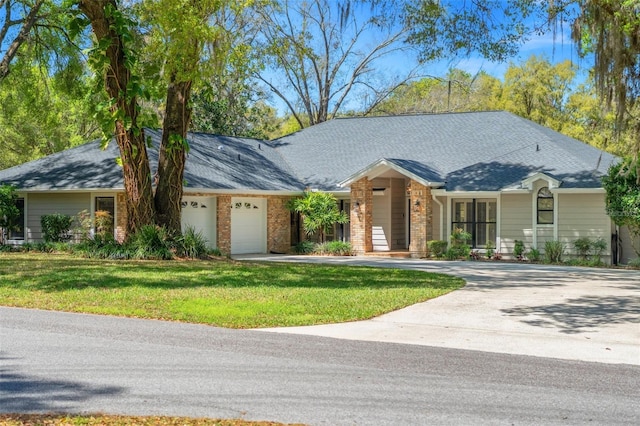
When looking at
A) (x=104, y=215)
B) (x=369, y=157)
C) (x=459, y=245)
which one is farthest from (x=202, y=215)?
A: (x=459, y=245)

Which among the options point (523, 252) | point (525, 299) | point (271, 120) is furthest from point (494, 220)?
point (271, 120)

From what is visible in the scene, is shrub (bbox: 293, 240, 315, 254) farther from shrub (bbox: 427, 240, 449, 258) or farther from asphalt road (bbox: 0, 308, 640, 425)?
asphalt road (bbox: 0, 308, 640, 425)

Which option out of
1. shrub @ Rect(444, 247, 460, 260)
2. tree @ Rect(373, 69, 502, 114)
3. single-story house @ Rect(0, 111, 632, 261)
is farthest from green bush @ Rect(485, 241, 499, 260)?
tree @ Rect(373, 69, 502, 114)

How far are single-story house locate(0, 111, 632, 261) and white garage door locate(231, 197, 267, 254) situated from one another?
4cm

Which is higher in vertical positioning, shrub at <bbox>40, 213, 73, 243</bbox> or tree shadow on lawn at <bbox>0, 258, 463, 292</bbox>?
shrub at <bbox>40, 213, 73, 243</bbox>

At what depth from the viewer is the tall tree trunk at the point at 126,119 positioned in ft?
67.7

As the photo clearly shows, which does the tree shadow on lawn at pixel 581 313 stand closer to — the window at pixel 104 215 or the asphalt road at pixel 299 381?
the asphalt road at pixel 299 381

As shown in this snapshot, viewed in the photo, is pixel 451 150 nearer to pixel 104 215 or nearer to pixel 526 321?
pixel 104 215

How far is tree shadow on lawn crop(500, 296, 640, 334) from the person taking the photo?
11.8 meters

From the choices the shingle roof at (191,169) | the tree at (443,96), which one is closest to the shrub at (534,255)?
the shingle roof at (191,169)

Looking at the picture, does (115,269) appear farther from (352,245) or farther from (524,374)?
(524,374)

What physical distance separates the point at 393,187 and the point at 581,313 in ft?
52.3

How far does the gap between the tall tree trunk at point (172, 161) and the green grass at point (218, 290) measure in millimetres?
2497

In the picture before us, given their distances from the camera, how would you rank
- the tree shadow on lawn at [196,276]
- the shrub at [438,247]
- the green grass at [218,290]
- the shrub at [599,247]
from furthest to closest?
the shrub at [438,247] < the shrub at [599,247] < the tree shadow on lawn at [196,276] < the green grass at [218,290]
